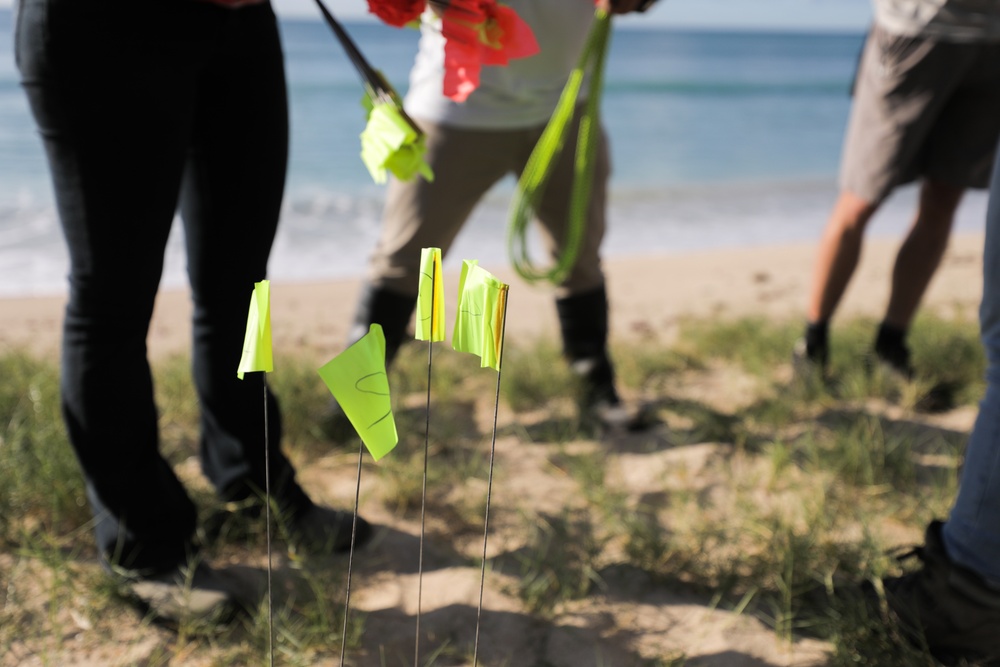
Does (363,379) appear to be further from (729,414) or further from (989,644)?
(729,414)

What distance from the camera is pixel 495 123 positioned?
2.09m

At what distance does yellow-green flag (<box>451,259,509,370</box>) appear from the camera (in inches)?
39.8

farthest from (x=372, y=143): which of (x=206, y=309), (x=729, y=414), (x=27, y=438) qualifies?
(x=729, y=414)

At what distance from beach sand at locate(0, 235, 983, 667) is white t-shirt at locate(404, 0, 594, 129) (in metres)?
0.90

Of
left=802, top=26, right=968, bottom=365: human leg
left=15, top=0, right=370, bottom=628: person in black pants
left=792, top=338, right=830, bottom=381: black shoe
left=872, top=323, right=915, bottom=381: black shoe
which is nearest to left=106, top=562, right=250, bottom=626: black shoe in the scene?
left=15, top=0, right=370, bottom=628: person in black pants

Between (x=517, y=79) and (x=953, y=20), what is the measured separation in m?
1.15

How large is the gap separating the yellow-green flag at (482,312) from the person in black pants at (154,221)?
2.28 ft

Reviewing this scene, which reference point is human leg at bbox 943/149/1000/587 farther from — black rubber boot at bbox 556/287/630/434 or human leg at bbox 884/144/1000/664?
black rubber boot at bbox 556/287/630/434

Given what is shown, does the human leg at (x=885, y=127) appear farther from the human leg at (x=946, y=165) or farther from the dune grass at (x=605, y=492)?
the dune grass at (x=605, y=492)

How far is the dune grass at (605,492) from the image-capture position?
5.31ft

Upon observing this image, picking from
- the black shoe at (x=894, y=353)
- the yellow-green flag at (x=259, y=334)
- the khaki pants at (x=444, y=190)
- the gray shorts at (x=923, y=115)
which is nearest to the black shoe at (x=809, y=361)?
the black shoe at (x=894, y=353)

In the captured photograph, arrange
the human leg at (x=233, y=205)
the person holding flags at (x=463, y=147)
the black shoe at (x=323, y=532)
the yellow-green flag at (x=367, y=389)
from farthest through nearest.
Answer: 1. the person holding flags at (x=463, y=147)
2. the black shoe at (x=323, y=532)
3. the human leg at (x=233, y=205)
4. the yellow-green flag at (x=367, y=389)

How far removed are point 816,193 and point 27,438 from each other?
6.97m

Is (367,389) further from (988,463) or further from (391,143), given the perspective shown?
(988,463)
